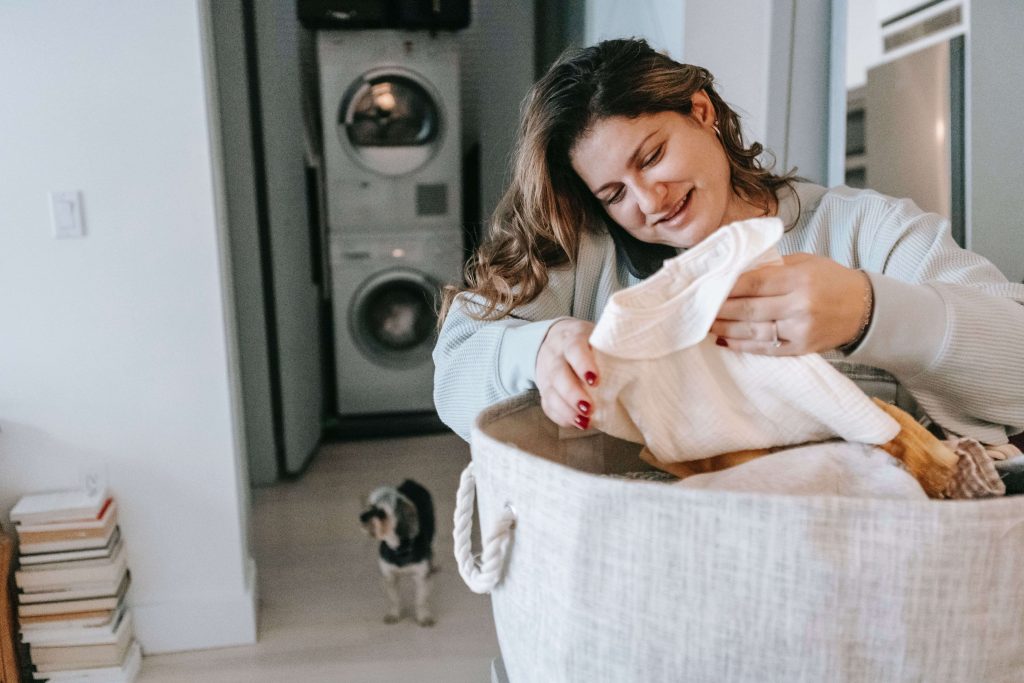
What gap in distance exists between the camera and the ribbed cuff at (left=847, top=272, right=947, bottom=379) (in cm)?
52

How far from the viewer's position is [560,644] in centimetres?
43

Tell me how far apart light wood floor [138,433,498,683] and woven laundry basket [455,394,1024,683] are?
1.64 metres

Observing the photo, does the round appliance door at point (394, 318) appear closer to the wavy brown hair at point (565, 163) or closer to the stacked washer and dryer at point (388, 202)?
the stacked washer and dryer at point (388, 202)

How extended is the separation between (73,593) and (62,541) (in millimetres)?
126

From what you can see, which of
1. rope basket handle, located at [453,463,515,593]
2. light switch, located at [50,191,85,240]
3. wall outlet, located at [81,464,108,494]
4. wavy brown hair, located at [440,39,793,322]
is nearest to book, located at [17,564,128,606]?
wall outlet, located at [81,464,108,494]

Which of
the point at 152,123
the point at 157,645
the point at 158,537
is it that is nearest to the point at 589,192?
the point at 152,123

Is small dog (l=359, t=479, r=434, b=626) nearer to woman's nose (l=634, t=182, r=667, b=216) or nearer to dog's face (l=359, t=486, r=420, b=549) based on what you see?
dog's face (l=359, t=486, r=420, b=549)

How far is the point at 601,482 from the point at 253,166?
8.98ft

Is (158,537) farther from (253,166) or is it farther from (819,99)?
(819,99)

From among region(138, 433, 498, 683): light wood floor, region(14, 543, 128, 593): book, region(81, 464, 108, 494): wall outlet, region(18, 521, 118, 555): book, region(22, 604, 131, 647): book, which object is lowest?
region(138, 433, 498, 683): light wood floor

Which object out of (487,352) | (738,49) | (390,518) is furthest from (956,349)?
(390,518)

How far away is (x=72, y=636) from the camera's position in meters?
1.83

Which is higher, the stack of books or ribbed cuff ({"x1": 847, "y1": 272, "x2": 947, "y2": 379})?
ribbed cuff ({"x1": 847, "y1": 272, "x2": 947, "y2": 379})

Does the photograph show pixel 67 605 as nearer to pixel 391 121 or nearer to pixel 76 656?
pixel 76 656
